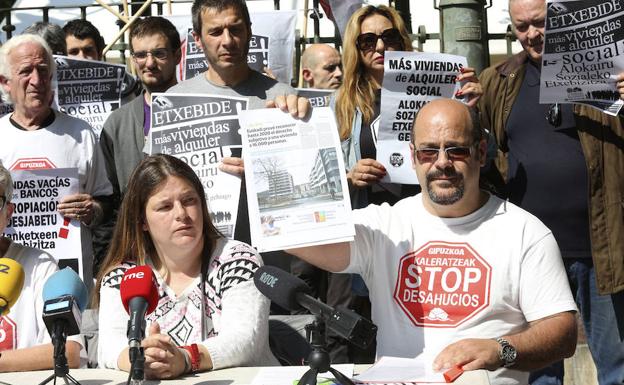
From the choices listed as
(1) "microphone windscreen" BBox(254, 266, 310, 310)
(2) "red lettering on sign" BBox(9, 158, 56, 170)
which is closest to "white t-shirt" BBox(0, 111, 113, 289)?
(2) "red lettering on sign" BBox(9, 158, 56, 170)

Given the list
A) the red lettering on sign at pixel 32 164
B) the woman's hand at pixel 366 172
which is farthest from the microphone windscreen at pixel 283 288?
the red lettering on sign at pixel 32 164

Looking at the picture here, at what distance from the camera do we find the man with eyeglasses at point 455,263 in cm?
409

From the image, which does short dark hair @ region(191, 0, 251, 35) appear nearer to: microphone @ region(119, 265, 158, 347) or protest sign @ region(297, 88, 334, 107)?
protest sign @ region(297, 88, 334, 107)

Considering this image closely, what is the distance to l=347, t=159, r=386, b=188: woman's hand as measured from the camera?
200 inches

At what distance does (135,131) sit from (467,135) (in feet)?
7.69

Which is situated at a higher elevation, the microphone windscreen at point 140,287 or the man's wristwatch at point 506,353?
the microphone windscreen at point 140,287

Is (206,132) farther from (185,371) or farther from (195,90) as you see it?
(185,371)

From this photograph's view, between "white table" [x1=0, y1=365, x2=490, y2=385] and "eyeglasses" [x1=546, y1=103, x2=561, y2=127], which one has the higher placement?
"eyeglasses" [x1=546, y1=103, x2=561, y2=127]

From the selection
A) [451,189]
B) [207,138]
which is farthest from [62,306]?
[207,138]

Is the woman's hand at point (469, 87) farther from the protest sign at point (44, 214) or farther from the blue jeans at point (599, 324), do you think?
the protest sign at point (44, 214)

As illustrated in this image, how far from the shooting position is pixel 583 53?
507 centimetres

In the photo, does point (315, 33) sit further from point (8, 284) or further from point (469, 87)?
point (8, 284)

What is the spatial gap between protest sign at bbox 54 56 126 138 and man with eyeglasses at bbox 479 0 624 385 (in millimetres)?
2874

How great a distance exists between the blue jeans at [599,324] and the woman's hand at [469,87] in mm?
897
